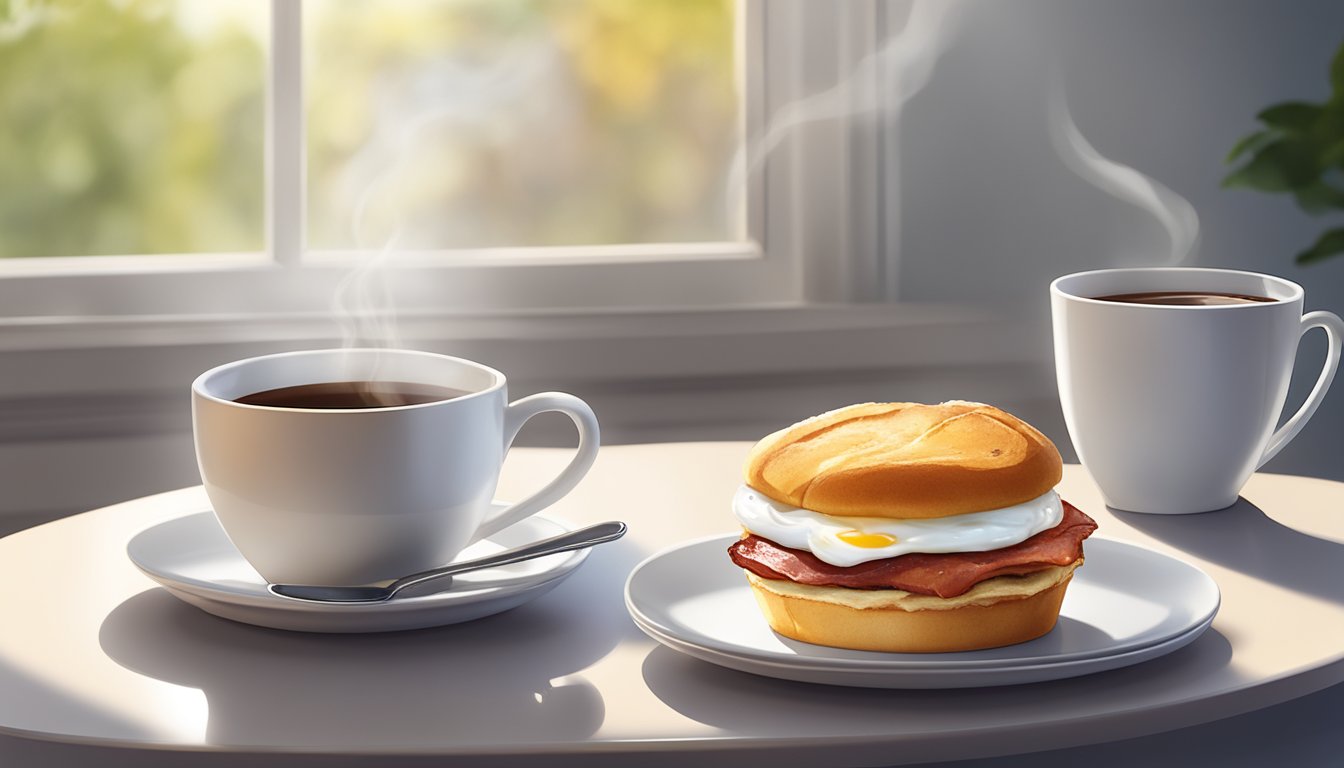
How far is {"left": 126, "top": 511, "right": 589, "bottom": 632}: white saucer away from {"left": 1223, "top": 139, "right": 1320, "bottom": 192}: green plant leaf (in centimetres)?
133

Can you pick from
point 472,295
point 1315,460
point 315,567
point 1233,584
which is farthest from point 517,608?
point 1315,460

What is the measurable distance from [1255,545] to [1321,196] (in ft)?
3.55

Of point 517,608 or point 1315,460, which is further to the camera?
point 1315,460

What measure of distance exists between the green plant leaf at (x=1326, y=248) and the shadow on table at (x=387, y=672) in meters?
1.32

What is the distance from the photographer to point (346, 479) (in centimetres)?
69

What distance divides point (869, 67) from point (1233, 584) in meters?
1.12

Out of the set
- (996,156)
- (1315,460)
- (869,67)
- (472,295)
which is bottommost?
(1315,460)

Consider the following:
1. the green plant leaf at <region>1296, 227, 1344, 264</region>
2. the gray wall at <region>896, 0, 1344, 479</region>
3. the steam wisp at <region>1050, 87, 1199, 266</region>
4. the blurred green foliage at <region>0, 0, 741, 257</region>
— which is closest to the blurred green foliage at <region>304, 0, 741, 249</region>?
the blurred green foliage at <region>0, 0, 741, 257</region>

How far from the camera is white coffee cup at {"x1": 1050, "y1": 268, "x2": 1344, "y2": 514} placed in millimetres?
884

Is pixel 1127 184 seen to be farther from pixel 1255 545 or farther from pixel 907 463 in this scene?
pixel 907 463

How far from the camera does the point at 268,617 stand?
69 centimetres

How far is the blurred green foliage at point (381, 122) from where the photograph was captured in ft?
5.92

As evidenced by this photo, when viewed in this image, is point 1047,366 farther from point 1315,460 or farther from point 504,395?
point 504,395

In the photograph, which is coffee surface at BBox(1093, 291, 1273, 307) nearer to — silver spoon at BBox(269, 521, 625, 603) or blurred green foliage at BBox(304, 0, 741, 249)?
silver spoon at BBox(269, 521, 625, 603)
